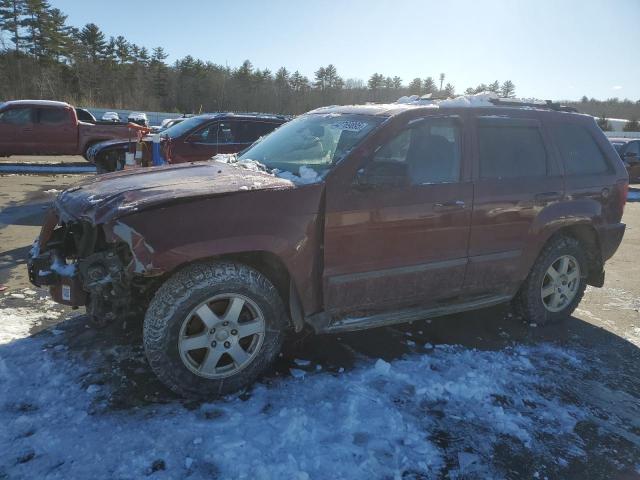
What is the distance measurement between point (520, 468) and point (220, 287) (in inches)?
77.8

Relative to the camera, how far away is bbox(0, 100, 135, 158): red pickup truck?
543 inches

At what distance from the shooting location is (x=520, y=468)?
2537 mm

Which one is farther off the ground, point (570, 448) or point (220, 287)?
point (220, 287)

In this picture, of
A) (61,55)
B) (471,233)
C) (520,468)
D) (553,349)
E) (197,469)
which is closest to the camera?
(197,469)

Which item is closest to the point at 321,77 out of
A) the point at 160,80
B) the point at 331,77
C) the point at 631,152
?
the point at 331,77

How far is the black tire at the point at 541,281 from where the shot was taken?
4328mm

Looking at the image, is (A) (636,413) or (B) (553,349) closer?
(A) (636,413)

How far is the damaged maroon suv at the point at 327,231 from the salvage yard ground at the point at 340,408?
331 mm

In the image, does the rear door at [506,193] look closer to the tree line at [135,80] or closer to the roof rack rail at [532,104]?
the roof rack rail at [532,104]

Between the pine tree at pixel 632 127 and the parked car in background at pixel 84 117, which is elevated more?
the pine tree at pixel 632 127

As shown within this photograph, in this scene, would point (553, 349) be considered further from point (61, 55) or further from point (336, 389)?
point (61, 55)

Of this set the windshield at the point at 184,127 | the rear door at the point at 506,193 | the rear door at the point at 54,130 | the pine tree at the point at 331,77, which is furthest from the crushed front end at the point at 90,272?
the pine tree at the point at 331,77

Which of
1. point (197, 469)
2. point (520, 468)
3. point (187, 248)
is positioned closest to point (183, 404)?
point (197, 469)

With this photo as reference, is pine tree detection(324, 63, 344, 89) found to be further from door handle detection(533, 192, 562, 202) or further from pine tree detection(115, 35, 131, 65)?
door handle detection(533, 192, 562, 202)
